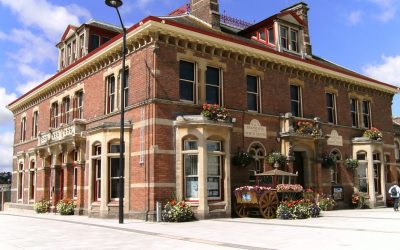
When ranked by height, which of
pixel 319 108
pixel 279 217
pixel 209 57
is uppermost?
pixel 209 57

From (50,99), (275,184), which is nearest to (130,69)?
(275,184)

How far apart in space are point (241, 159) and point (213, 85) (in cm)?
384

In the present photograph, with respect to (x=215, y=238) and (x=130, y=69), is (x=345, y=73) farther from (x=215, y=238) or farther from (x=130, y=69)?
(x=215, y=238)

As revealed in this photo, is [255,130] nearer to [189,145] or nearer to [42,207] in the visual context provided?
[189,145]

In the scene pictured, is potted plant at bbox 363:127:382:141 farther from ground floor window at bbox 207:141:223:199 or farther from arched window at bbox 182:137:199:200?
arched window at bbox 182:137:199:200

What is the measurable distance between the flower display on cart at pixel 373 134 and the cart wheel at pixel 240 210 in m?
12.2

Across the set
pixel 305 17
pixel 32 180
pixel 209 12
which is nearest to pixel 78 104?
pixel 32 180

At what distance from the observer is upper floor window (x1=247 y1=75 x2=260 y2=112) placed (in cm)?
2236

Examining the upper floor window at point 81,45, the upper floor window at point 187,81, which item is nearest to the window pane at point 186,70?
the upper floor window at point 187,81

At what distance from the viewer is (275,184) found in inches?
765

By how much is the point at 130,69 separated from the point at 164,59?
216 cm

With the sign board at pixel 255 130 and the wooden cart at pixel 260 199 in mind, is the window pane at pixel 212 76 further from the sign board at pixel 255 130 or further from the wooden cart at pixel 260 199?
the wooden cart at pixel 260 199

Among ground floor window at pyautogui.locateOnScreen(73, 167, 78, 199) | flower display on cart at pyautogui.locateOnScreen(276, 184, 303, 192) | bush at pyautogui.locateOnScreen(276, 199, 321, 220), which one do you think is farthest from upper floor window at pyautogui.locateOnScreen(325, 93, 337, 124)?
ground floor window at pyautogui.locateOnScreen(73, 167, 78, 199)

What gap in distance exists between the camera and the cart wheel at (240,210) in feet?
63.1
